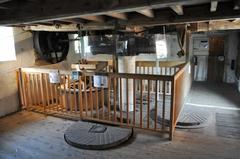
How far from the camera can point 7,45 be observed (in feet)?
14.9

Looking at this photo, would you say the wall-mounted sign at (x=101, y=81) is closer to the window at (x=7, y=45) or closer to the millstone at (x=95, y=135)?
the millstone at (x=95, y=135)

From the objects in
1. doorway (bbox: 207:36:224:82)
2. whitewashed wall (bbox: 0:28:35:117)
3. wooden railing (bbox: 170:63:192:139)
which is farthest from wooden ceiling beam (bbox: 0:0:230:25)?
doorway (bbox: 207:36:224:82)

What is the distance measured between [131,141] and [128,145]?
5.2 inches

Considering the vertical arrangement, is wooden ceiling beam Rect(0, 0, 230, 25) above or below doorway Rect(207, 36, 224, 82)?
above

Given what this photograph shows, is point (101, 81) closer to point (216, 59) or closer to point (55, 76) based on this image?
point (55, 76)

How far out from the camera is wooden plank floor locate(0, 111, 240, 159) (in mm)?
2881

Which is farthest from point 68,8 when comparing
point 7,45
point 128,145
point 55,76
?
point 7,45

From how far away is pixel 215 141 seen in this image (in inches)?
127

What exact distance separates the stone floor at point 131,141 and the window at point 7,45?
1371 millimetres

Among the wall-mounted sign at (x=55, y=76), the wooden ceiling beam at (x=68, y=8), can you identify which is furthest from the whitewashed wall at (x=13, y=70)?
the wooden ceiling beam at (x=68, y=8)

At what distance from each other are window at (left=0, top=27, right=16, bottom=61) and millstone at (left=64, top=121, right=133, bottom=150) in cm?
232

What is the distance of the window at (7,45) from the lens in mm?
4430

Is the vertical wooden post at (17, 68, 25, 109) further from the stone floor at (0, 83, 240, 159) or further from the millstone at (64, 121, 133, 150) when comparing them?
the millstone at (64, 121, 133, 150)

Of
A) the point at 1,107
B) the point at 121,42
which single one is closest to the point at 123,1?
the point at 121,42
